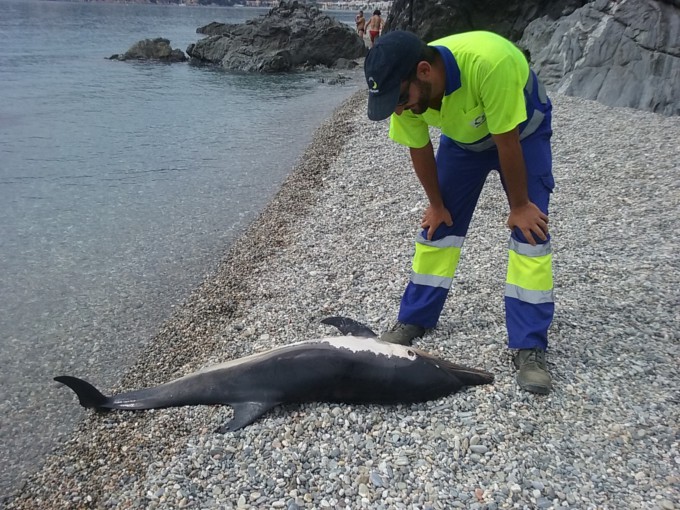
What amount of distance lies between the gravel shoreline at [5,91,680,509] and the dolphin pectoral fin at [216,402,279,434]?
0.06 metres

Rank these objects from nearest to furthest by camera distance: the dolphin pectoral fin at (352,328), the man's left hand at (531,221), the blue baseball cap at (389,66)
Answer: the blue baseball cap at (389,66) < the man's left hand at (531,221) < the dolphin pectoral fin at (352,328)

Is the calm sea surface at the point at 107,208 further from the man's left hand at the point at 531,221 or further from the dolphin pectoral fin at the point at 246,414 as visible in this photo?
the man's left hand at the point at 531,221

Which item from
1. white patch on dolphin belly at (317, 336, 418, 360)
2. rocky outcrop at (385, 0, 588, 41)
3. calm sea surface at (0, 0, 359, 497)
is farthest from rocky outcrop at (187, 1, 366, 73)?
white patch on dolphin belly at (317, 336, 418, 360)

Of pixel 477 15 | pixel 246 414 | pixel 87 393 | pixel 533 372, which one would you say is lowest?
pixel 87 393

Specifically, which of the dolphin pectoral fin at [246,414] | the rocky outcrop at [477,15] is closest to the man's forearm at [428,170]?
the dolphin pectoral fin at [246,414]

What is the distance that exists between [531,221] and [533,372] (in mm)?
1075

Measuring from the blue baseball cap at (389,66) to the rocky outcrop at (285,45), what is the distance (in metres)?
28.4

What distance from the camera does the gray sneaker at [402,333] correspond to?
14.9 feet

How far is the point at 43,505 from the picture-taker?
3979 mm

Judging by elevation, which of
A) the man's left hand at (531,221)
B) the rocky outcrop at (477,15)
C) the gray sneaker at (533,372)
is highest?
the rocky outcrop at (477,15)

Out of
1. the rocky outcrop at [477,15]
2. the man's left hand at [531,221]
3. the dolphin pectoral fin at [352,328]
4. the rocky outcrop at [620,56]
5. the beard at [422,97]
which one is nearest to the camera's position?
the beard at [422,97]

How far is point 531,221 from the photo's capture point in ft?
12.0

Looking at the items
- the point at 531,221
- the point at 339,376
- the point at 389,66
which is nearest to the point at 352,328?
the point at 339,376

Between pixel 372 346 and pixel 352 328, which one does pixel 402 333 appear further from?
pixel 372 346
